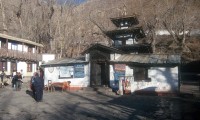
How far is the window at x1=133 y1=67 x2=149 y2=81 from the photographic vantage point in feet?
88.1

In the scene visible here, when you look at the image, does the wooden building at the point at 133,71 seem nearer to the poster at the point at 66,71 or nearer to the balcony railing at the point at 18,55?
the poster at the point at 66,71

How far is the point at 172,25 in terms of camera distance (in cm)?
Result: 5312

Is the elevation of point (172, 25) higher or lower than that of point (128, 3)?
lower

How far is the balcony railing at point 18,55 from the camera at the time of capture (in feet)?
142

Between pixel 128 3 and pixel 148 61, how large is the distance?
4331 cm

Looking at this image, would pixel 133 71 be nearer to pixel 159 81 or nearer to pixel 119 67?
pixel 119 67

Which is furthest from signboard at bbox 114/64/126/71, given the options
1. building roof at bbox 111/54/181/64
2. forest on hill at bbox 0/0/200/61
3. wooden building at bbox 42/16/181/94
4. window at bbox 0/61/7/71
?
window at bbox 0/61/7/71

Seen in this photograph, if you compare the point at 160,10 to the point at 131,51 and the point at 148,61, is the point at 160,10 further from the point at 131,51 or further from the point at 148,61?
the point at 148,61

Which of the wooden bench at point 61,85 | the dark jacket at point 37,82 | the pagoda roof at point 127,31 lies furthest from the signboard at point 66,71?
the dark jacket at point 37,82

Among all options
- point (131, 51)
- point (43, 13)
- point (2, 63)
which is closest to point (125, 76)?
point (131, 51)

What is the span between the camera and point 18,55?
153ft

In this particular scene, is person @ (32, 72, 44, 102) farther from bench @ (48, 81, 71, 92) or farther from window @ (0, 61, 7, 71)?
window @ (0, 61, 7, 71)

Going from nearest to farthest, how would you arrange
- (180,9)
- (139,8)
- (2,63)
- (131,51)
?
(131,51)
(2,63)
(180,9)
(139,8)

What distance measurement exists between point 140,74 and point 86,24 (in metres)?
41.5
